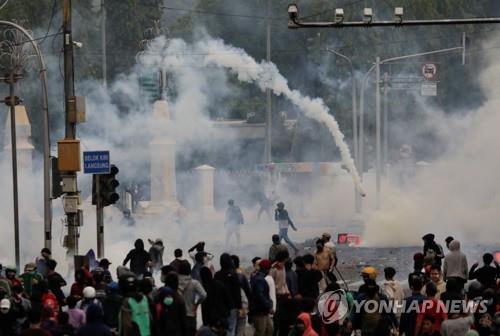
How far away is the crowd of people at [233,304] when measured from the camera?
1583 centimetres

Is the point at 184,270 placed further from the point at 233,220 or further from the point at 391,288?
the point at 233,220

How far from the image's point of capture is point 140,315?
52.8ft

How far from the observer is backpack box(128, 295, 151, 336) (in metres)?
16.1

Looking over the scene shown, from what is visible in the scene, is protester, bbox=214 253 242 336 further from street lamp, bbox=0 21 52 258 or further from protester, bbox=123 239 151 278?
street lamp, bbox=0 21 52 258

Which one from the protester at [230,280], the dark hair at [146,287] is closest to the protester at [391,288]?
the protester at [230,280]

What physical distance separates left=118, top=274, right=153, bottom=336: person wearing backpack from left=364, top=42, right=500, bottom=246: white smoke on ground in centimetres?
2597

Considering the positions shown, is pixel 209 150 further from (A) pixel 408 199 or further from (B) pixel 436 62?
(A) pixel 408 199

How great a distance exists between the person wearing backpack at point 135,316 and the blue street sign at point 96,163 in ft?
31.7

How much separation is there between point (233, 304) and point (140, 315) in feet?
7.56

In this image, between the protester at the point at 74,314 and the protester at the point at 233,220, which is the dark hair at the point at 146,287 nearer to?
the protester at the point at 74,314

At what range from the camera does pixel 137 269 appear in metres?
23.3

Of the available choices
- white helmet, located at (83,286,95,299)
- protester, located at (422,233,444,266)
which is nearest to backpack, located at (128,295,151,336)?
white helmet, located at (83,286,95,299)

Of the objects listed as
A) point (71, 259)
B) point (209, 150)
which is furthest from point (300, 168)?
point (71, 259)

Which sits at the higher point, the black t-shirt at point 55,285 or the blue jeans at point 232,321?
the black t-shirt at point 55,285
